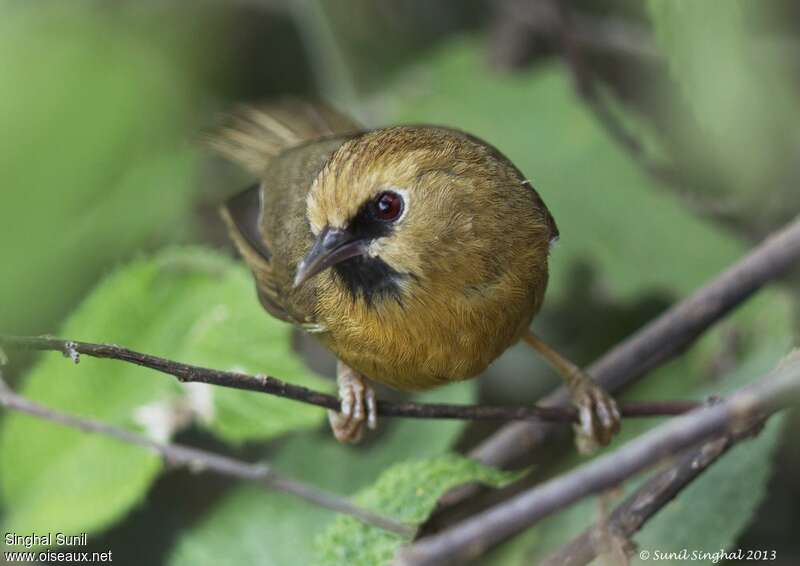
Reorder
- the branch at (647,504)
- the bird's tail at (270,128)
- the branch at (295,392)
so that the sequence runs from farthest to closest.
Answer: the bird's tail at (270,128), the branch at (647,504), the branch at (295,392)

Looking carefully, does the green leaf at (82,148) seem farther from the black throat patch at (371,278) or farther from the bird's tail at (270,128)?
the black throat patch at (371,278)

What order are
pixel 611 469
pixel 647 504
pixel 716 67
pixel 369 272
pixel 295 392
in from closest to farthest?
pixel 611 469
pixel 295 392
pixel 647 504
pixel 369 272
pixel 716 67

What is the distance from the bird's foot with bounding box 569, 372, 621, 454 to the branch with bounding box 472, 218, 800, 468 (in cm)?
7

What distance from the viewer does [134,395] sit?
10.7ft

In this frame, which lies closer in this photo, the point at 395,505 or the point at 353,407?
the point at 395,505

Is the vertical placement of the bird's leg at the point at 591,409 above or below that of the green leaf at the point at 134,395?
below

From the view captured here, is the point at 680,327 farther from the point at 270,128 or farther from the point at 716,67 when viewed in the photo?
the point at 270,128

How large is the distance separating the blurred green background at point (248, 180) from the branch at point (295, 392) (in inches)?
14.5

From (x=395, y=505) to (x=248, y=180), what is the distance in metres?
2.19

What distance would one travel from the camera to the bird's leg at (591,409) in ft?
9.48

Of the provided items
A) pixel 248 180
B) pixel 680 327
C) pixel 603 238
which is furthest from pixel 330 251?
pixel 248 180

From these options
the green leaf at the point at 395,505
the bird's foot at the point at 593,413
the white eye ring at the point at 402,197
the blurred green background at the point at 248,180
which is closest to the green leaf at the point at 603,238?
the blurred green background at the point at 248,180

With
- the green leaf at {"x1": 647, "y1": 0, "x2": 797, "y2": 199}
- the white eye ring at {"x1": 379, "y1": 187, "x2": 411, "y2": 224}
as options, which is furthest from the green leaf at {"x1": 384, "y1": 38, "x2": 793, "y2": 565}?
the white eye ring at {"x1": 379, "y1": 187, "x2": 411, "y2": 224}

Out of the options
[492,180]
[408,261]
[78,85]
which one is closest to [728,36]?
Result: [492,180]
